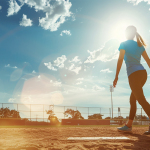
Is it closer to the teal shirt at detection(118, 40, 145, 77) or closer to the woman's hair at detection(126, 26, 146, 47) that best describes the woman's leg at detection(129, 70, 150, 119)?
the teal shirt at detection(118, 40, 145, 77)

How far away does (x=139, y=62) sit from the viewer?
3273mm

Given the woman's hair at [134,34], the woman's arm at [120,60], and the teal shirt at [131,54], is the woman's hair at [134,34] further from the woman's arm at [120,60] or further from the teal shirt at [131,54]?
the woman's arm at [120,60]

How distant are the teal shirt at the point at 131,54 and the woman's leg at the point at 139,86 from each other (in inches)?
5.1

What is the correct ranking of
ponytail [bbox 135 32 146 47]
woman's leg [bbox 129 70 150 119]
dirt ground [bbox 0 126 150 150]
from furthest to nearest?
ponytail [bbox 135 32 146 47], woman's leg [bbox 129 70 150 119], dirt ground [bbox 0 126 150 150]

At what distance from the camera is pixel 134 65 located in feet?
10.4

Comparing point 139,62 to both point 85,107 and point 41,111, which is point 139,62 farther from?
Result: point 85,107

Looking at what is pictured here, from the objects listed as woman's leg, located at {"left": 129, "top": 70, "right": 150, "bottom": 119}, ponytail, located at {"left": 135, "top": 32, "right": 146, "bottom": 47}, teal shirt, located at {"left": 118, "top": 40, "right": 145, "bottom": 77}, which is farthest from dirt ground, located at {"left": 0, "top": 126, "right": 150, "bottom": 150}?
ponytail, located at {"left": 135, "top": 32, "right": 146, "bottom": 47}

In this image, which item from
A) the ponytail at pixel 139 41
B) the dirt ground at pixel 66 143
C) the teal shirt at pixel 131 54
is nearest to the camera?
the dirt ground at pixel 66 143

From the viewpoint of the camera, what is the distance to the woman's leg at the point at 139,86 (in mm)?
2931

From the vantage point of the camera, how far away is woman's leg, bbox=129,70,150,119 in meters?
2.93

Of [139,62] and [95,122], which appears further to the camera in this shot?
[95,122]

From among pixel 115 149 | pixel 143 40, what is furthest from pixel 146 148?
pixel 143 40

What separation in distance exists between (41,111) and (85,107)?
6885mm

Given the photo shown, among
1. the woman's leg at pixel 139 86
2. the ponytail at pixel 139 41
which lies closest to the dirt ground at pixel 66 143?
the woman's leg at pixel 139 86
